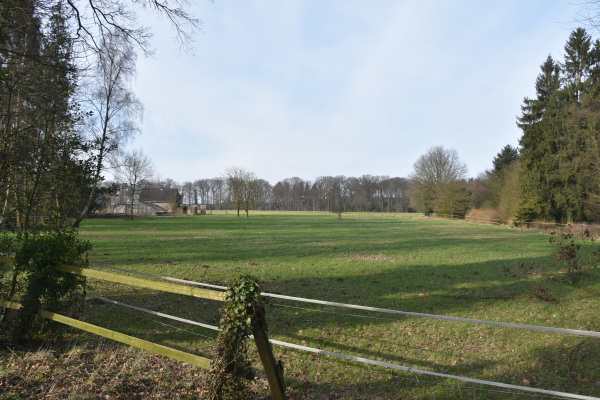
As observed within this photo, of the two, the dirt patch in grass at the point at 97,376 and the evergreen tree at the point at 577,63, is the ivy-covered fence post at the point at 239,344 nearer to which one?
the dirt patch in grass at the point at 97,376

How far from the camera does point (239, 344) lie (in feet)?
8.41

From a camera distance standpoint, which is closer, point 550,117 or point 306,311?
point 306,311

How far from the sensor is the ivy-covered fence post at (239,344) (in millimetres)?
2479

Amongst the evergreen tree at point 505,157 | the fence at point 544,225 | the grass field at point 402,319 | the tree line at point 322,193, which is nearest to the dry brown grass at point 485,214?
the fence at point 544,225

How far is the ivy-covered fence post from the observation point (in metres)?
2.48

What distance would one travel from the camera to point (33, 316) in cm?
406

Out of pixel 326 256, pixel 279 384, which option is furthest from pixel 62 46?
pixel 326 256

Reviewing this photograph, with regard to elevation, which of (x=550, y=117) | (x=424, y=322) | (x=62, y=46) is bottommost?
(x=424, y=322)

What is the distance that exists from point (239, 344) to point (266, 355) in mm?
247

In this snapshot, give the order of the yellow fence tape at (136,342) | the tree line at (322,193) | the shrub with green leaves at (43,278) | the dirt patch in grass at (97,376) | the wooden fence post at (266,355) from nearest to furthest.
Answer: the wooden fence post at (266,355) < the yellow fence tape at (136,342) < the dirt patch in grass at (97,376) < the shrub with green leaves at (43,278) < the tree line at (322,193)

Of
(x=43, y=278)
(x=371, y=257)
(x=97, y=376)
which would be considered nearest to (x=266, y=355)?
(x=97, y=376)

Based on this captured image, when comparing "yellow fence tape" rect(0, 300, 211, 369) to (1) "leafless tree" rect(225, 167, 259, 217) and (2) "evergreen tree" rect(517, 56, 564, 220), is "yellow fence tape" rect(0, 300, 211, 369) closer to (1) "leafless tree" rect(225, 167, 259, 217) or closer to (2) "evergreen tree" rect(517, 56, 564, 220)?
(2) "evergreen tree" rect(517, 56, 564, 220)

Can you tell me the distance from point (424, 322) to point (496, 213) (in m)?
37.5

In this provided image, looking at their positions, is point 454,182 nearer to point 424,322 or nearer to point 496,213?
point 496,213
